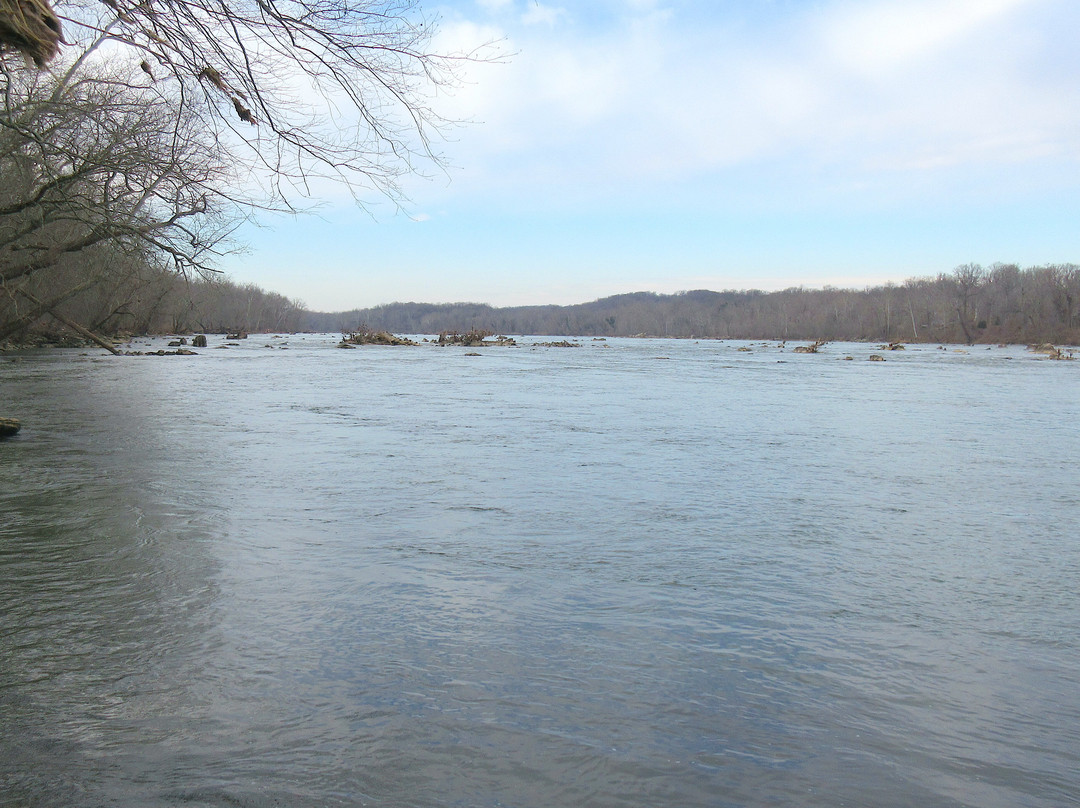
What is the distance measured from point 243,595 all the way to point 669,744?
8.48 feet

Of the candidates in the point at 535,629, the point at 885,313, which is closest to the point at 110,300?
the point at 535,629

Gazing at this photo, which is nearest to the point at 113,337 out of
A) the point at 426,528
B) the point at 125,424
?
the point at 125,424

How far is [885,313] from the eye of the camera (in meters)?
109

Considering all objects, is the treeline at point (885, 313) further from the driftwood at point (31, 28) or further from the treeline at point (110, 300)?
the driftwood at point (31, 28)

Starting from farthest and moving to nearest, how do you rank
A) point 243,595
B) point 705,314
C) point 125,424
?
point 705,314 → point 125,424 → point 243,595

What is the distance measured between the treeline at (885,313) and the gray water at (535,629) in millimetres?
56634

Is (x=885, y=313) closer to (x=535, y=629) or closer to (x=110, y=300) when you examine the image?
(x=110, y=300)

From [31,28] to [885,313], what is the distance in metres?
118

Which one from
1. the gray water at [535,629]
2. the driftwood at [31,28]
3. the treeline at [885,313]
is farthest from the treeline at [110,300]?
the treeline at [885,313]

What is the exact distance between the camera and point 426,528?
5.82 meters

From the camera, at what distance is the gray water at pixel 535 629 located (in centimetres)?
262

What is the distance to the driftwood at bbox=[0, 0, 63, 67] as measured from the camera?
9.96 feet

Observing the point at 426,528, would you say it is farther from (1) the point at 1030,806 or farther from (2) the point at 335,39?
(1) the point at 1030,806

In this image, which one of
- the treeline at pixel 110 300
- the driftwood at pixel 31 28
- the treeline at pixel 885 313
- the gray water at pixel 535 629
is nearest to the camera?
the gray water at pixel 535 629
